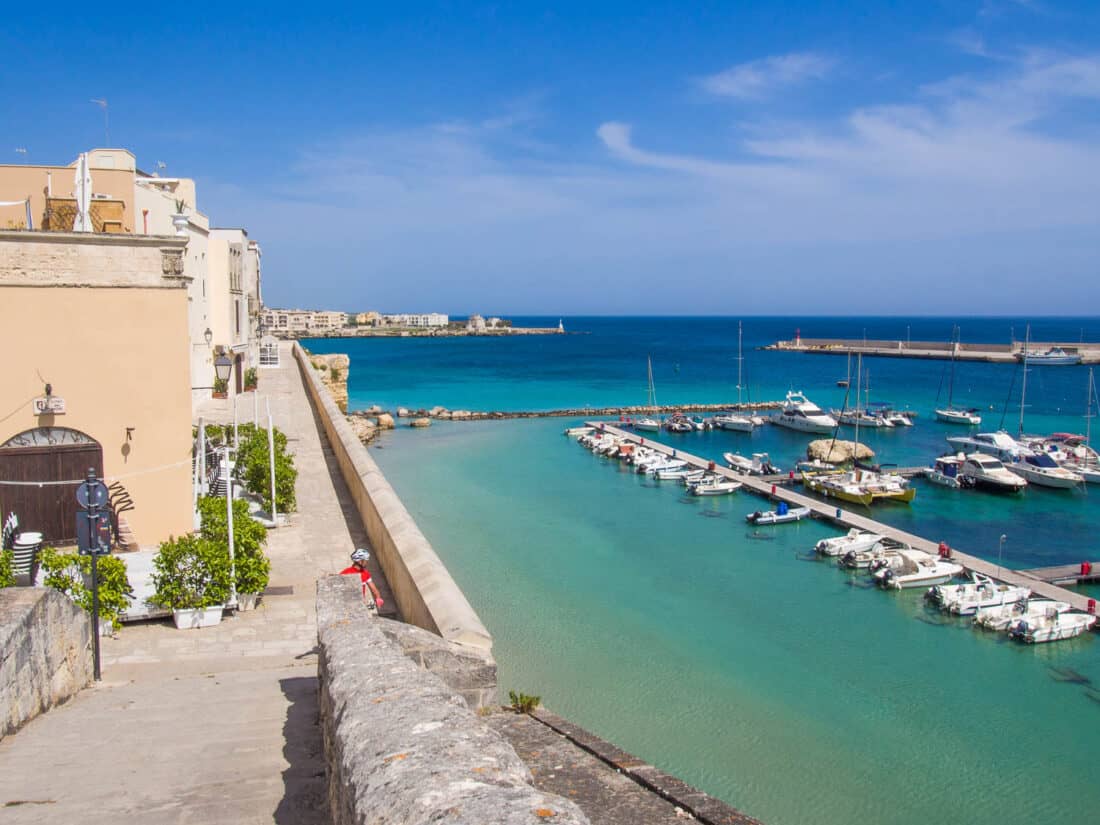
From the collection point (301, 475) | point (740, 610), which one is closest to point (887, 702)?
point (740, 610)

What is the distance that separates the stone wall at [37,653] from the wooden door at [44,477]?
4.53 m

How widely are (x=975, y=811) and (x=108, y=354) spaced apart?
1515cm

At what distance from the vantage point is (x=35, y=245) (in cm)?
1080

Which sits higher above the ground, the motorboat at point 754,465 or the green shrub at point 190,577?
the green shrub at point 190,577

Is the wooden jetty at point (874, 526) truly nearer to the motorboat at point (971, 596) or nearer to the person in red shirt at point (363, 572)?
the motorboat at point (971, 596)

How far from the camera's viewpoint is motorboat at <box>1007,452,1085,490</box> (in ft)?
128

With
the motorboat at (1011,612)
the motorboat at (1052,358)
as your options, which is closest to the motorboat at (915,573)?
the motorboat at (1011,612)

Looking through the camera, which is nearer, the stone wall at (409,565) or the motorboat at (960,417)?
the stone wall at (409,565)

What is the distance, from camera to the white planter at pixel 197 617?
30.2ft

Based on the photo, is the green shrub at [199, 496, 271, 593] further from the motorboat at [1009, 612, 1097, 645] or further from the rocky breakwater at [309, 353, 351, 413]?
the rocky breakwater at [309, 353, 351, 413]

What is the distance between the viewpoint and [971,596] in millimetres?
22797

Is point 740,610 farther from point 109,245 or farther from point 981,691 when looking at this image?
point 109,245

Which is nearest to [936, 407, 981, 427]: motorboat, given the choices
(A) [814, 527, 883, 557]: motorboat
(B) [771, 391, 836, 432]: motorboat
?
(B) [771, 391, 836, 432]: motorboat

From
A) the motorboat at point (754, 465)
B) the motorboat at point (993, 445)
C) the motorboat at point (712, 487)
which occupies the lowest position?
the motorboat at point (712, 487)
